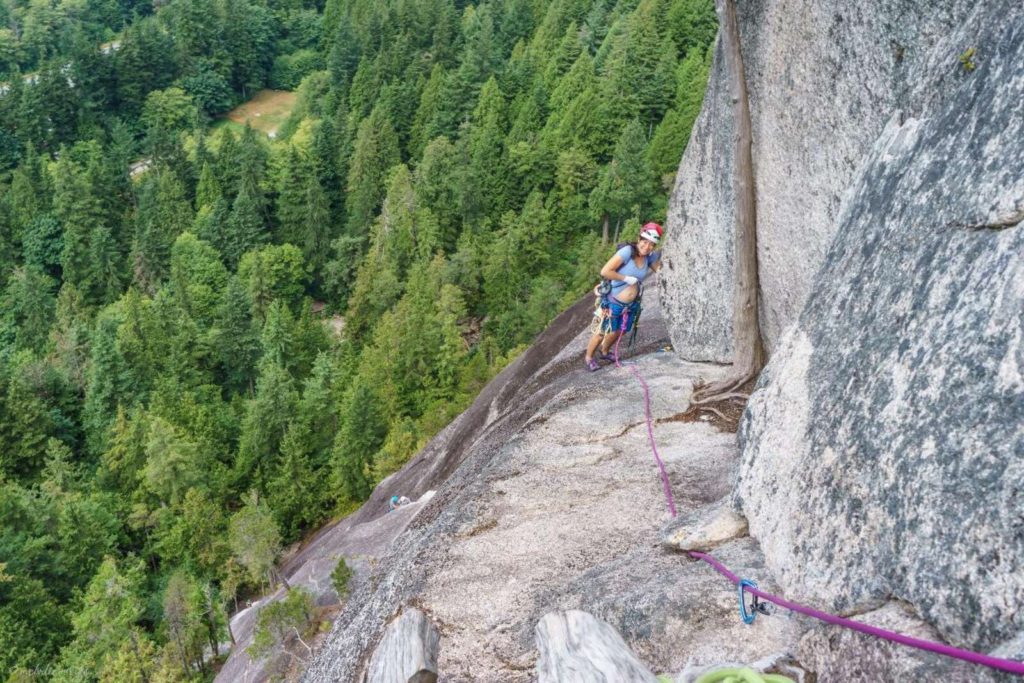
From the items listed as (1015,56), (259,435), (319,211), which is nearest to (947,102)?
(1015,56)

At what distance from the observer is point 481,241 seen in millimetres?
70562

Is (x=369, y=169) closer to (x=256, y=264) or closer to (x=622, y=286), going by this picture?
(x=256, y=264)

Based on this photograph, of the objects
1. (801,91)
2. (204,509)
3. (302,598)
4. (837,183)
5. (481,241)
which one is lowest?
(204,509)

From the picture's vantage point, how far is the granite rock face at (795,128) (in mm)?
7594

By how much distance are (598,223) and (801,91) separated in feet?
200

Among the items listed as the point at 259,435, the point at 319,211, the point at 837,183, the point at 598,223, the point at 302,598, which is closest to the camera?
the point at 837,183

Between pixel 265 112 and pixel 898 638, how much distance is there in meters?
126

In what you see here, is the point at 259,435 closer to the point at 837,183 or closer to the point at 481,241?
the point at 481,241

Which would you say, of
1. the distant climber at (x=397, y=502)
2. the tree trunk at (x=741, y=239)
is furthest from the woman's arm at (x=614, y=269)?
the distant climber at (x=397, y=502)

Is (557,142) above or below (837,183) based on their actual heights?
below

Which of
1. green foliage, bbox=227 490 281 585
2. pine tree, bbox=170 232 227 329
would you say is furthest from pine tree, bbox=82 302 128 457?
green foliage, bbox=227 490 281 585

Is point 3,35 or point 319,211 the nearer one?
point 319,211

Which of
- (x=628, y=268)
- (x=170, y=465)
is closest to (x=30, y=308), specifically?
(x=170, y=465)

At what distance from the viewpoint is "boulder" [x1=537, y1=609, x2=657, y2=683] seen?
14.5 feet
